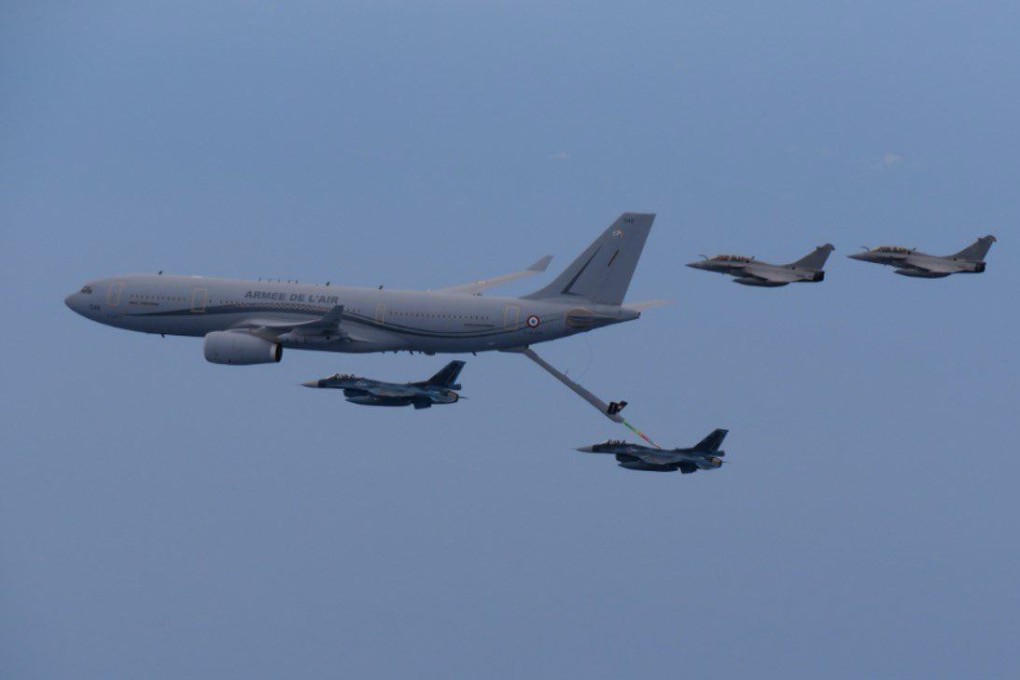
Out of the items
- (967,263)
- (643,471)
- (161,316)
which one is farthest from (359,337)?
(967,263)

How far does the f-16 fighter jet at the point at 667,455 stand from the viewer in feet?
365

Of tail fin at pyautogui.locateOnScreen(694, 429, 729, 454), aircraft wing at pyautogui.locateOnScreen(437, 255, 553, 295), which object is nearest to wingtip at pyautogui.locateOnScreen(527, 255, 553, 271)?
aircraft wing at pyautogui.locateOnScreen(437, 255, 553, 295)

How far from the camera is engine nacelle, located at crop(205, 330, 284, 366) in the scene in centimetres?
10394

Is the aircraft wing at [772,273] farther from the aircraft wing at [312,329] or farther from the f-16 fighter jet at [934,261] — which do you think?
the aircraft wing at [312,329]

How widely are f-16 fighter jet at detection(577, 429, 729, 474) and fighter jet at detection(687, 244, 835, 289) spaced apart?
39.0 feet

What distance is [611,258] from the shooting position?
105500 mm

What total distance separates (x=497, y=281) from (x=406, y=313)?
1799cm

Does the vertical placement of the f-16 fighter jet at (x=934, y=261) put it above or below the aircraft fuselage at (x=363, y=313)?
above

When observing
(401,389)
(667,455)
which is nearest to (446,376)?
(401,389)

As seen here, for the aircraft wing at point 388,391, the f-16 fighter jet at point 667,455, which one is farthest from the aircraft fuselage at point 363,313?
the f-16 fighter jet at point 667,455

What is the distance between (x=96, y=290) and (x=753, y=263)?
4941 cm

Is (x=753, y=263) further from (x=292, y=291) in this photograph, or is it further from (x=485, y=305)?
(x=292, y=291)

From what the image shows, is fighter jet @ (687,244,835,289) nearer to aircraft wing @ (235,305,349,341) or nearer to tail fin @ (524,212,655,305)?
tail fin @ (524,212,655,305)

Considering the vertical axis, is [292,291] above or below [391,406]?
above
